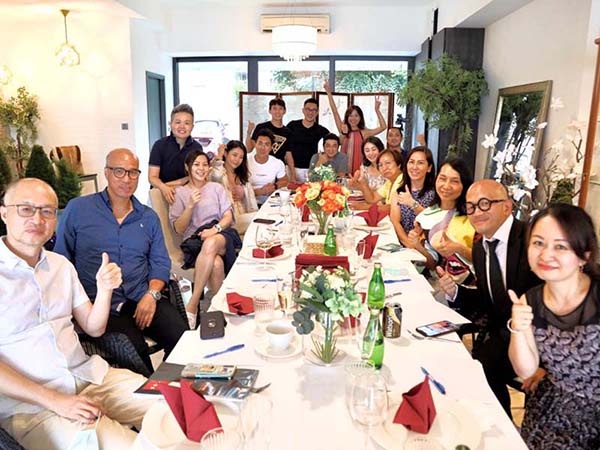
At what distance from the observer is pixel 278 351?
144cm

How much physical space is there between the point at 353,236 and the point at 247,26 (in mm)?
5865

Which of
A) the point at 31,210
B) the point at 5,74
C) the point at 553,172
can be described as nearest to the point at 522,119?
the point at 553,172

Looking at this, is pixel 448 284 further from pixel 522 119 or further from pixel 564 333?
pixel 522 119

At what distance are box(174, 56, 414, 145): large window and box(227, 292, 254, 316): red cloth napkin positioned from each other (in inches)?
238

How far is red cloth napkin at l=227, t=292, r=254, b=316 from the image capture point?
1.71 meters

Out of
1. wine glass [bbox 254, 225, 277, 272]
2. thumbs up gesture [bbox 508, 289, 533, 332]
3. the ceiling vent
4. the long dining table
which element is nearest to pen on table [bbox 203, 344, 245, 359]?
the long dining table

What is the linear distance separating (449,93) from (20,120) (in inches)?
221

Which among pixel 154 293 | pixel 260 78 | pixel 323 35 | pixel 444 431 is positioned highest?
pixel 323 35

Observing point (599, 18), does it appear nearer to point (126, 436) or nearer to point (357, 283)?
point (357, 283)

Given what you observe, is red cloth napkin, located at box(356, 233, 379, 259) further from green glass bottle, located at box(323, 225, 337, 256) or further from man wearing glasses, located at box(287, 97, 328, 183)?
man wearing glasses, located at box(287, 97, 328, 183)

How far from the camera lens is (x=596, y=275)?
152cm

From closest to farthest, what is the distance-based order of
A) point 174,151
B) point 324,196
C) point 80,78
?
point 324,196
point 174,151
point 80,78

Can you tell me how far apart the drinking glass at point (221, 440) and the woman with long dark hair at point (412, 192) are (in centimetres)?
224

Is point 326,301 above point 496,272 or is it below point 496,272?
above
